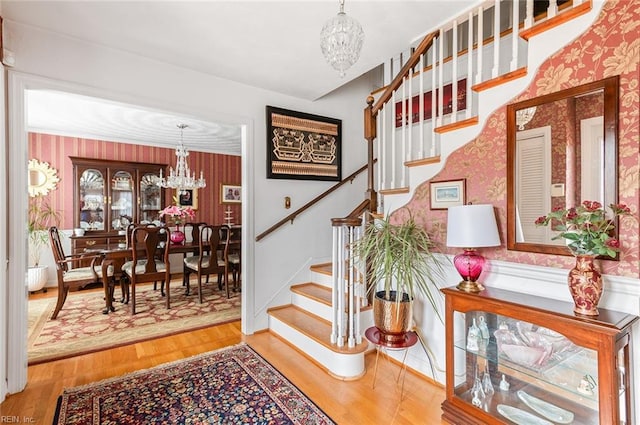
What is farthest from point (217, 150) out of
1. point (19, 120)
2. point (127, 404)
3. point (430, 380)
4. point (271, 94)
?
point (430, 380)

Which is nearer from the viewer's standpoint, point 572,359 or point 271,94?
point 572,359

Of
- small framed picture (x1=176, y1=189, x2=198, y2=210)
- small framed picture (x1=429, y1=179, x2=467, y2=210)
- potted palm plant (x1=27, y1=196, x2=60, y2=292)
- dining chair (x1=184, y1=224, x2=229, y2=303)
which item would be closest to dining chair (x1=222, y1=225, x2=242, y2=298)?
dining chair (x1=184, y1=224, x2=229, y2=303)

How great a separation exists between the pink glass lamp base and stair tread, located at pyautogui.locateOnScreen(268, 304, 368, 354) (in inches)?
38.1

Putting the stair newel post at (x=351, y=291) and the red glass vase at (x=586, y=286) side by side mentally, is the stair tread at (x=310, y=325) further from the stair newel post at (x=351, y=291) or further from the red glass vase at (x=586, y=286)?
the red glass vase at (x=586, y=286)

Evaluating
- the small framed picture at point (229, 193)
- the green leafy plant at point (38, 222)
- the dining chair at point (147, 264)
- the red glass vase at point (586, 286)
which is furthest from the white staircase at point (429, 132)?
the green leafy plant at point (38, 222)

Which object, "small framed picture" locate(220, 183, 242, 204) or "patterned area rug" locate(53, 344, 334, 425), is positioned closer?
"patterned area rug" locate(53, 344, 334, 425)

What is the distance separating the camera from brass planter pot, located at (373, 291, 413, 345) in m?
1.96

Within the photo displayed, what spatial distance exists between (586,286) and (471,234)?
53 cm

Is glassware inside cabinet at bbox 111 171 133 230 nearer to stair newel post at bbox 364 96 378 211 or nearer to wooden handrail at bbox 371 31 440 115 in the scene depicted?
stair newel post at bbox 364 96 378 211

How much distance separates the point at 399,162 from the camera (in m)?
3.29

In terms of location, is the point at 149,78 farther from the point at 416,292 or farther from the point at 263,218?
the point at 416,292

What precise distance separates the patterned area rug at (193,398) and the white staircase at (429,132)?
0.43m

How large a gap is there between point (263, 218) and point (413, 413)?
2.18 meters

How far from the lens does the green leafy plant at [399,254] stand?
1906mm
